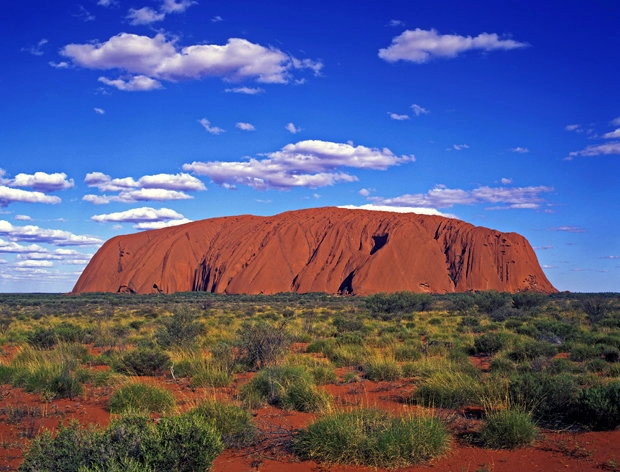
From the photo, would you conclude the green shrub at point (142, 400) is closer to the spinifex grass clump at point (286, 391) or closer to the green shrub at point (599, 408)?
the spinifex grass clump at point (286, 391)

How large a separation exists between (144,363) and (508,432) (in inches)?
326

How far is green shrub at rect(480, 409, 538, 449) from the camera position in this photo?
6297 millimetres

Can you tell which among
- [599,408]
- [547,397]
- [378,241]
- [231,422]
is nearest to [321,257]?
[378,241]

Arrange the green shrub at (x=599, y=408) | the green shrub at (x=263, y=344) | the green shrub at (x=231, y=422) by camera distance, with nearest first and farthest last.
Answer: the green shrub at (x=231, y=422) < the green shrub at (x=599, y=408) < the green shrub at (x=263, y=344)

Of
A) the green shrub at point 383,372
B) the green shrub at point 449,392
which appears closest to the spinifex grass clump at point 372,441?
the green shrub at point 449,392

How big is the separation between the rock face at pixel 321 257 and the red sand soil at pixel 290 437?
66996 millimetres

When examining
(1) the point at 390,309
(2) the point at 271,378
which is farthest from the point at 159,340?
(1) the point at 390,309

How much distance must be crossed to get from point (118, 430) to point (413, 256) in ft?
262

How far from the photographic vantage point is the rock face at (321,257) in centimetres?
8119

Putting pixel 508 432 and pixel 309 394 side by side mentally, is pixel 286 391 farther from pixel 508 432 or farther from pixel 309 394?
pixel 508 432

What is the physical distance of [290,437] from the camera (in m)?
6.66

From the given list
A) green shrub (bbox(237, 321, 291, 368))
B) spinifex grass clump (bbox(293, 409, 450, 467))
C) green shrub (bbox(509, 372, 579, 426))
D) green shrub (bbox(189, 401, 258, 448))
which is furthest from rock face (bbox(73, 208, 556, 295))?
spinifex grass clump (bbox(293, 409, 450, 467))

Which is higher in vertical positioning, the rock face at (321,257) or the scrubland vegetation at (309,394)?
the rock face at (321,257)

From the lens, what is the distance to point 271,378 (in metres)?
9.14
